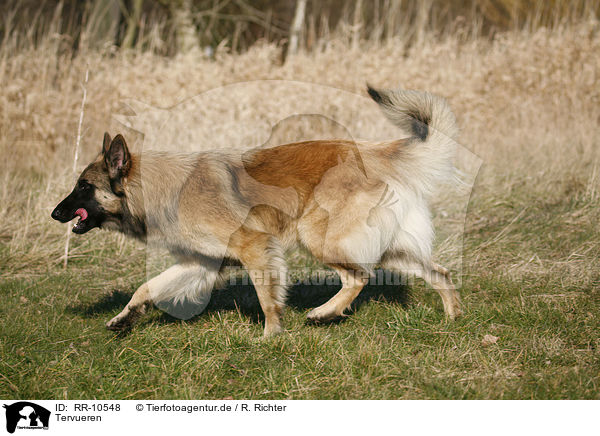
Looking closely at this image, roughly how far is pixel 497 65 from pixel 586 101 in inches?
59.9

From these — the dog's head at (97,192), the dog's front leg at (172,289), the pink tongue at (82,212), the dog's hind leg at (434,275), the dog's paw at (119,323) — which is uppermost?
the dog's head at (97,192)

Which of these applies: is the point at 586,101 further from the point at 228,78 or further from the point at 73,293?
the point at 73,293

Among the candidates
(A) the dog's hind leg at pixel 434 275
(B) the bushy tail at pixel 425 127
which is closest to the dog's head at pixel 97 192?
(B) the bushy tail at pixel 425 127

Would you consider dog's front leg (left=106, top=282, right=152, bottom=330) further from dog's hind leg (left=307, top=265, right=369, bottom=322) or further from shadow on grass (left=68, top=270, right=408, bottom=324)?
dog's hind leg (left=307, top=265, right=369, bottom=322)

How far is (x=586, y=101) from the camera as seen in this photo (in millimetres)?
8539

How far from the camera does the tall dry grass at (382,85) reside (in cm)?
678

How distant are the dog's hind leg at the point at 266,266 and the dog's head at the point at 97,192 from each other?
86cm

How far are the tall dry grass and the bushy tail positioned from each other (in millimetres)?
2821

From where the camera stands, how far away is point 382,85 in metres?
8.70

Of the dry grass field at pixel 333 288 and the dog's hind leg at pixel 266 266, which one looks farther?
the dog's hind leg at pixel 266 266
